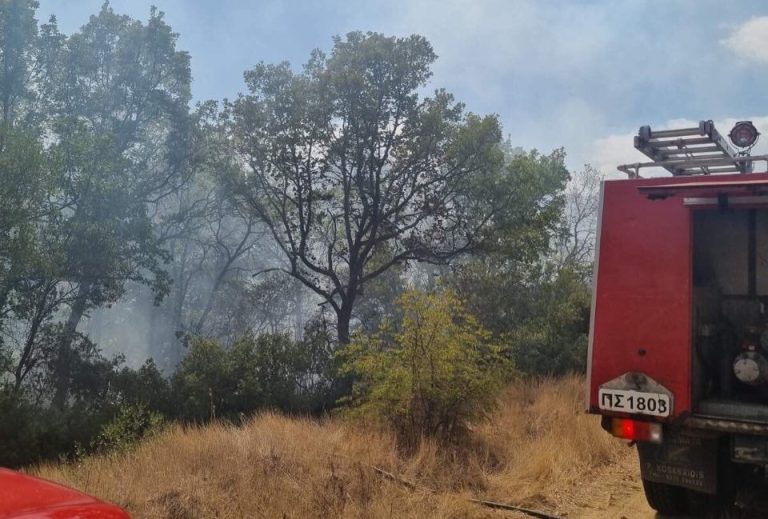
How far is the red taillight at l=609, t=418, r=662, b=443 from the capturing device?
4926mm

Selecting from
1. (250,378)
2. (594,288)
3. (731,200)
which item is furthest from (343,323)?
(731,200)

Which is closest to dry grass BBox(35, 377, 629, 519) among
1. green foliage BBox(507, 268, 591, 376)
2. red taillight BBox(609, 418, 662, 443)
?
red taillight BBox(609, 418, 662, 443)

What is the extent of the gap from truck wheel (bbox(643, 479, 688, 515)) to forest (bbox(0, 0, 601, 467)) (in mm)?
8190

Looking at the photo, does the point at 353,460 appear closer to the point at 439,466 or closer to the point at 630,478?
the point at 439,466

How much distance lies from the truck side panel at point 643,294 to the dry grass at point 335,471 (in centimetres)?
179

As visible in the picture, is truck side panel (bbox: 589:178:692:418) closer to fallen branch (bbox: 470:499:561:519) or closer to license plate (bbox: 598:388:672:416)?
license plate (bbox: 598:388:672:416)

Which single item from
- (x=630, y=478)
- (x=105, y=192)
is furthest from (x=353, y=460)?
(x=105, y=192)

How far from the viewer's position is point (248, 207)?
72.5ft

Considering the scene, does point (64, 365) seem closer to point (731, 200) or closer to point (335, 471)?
point (335, 471)

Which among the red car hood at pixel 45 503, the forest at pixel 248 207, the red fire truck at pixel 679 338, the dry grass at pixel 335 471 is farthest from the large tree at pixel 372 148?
the red car hood at pixel 45 503

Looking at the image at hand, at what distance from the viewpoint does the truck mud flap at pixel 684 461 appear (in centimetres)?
502

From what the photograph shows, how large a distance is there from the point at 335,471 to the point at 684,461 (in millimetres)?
3155

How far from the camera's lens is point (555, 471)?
6.65 m

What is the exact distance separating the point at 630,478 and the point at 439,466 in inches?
84.6
